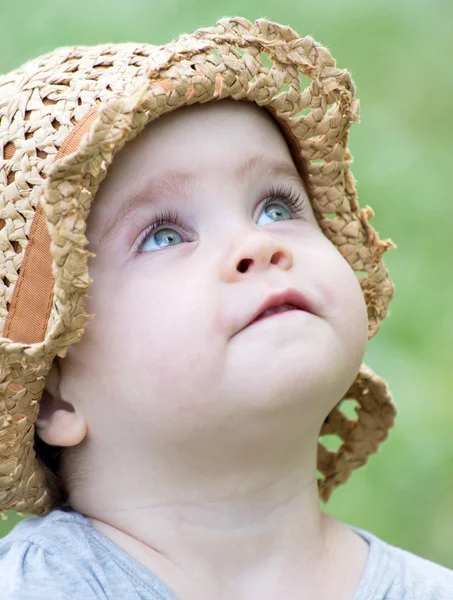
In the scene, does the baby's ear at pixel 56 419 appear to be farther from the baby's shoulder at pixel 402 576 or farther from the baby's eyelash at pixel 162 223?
the baby's shoulder at pixel 402 576

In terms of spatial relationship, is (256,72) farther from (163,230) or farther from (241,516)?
(241,516)

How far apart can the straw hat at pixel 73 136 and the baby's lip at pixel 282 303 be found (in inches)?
8.8

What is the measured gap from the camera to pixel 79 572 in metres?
1.43

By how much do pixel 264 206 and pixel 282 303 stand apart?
22cm

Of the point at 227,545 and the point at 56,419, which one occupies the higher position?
the point at 56,419

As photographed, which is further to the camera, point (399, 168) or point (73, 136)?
point (399, 168)

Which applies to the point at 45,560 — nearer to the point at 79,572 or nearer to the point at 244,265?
the point at 79,572

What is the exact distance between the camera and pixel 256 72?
1576 millimetres

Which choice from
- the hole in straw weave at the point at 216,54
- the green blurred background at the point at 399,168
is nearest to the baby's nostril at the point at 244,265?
the hole in straw weave at the point at 216,54

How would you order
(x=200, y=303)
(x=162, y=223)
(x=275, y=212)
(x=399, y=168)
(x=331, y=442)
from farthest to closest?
(x=399, y=168) → (x=331, y=442) → (x=275, y=212) → (x=162, y=223) → (x=200, y=303)

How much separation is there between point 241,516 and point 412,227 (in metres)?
1.96

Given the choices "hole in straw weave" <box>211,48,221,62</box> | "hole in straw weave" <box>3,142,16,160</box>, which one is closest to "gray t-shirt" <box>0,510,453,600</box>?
"hole in straw weave" <box>3,142,16,160</box>

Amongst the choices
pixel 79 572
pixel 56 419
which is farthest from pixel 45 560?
pixel 56 419

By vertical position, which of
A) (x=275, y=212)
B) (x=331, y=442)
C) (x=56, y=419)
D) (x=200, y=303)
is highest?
(x=275, y=212)
